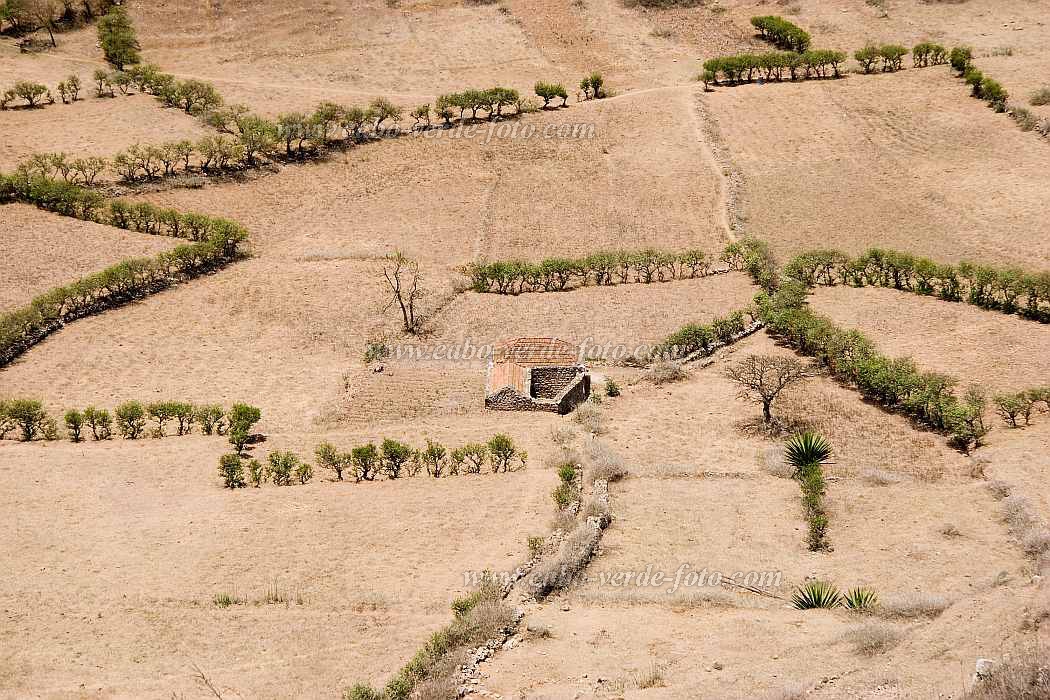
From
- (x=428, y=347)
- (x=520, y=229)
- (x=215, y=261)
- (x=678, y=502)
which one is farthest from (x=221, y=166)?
(x=678, y=502)

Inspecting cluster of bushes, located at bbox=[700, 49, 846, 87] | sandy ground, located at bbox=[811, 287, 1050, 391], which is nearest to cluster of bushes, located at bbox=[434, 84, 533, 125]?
cluster of bushes, located at bbox=[700, 49, 846, 87]

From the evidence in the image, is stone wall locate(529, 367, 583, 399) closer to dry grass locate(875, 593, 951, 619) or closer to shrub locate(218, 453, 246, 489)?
shrub locate(218, 453, 246, 489)

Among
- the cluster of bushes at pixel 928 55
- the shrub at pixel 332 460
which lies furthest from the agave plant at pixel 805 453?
the cluster of bushes at pixel 928 55

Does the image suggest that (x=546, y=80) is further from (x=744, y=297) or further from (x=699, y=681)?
(x=699, y=681)

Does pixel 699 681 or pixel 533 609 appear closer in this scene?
pixel 699 681

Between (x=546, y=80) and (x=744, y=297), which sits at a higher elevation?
(x=546, y=80)

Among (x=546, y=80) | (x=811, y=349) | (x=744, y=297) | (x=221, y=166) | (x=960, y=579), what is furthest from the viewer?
(x=546, y=80)

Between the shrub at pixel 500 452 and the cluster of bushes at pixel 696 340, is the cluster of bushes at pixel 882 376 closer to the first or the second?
the cluster of bushes at pixel 696 340
